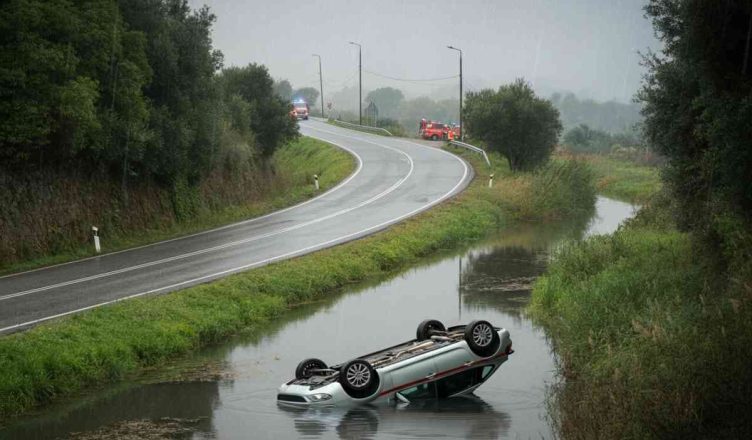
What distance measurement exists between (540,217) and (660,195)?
23.1 m

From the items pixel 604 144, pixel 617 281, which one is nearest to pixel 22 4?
pixel 617 281

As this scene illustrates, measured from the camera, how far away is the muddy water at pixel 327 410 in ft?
57.6

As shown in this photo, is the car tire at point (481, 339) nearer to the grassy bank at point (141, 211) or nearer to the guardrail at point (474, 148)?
the grassy bank at point (141, 211)

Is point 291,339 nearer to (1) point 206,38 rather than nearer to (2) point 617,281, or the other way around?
(2) point 617,281

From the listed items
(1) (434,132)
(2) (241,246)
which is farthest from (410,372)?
(1) (434,132)

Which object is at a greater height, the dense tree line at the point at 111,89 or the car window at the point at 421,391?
the dense tree line at the point at 111,89

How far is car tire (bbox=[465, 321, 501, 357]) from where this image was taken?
63.4 feet

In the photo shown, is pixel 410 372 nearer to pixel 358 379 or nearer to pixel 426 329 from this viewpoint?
pixel 358 379

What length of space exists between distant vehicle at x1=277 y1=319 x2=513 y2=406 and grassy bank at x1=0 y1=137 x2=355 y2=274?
1459 cm

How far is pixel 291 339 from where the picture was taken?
82.9ft

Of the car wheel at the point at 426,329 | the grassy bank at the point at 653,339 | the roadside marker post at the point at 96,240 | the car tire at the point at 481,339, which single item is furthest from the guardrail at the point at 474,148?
the car tire at the point at 481,339

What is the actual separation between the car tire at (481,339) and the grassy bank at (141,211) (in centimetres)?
1639

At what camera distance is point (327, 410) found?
18328 millimetres

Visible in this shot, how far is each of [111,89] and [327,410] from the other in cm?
2053
